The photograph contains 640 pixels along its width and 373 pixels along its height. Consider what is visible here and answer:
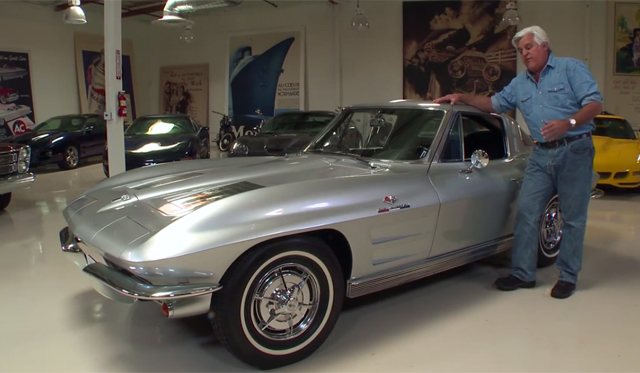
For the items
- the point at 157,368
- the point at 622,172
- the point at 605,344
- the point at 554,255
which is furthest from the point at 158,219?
the point at 622,172

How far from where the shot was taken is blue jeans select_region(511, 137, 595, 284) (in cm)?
307

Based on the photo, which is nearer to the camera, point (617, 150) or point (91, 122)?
point (617, 150)

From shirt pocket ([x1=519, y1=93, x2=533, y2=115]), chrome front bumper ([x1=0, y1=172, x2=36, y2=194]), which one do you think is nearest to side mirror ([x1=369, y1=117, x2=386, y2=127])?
shirt pocket ([x1=519, y1=93, x2=533, y2=115])

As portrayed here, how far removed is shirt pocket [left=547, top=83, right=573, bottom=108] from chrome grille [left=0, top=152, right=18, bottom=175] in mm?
5529

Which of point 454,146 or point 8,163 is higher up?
point 454,146

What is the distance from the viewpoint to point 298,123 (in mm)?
8461

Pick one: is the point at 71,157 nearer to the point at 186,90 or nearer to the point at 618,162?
the point at 186,90

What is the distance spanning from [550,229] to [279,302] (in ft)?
7.80

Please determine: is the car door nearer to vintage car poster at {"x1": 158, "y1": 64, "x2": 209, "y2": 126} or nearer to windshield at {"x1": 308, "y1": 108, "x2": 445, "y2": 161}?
windshield at {"x1": 308, "y1": 108, "x2": 445, "y2": 161}

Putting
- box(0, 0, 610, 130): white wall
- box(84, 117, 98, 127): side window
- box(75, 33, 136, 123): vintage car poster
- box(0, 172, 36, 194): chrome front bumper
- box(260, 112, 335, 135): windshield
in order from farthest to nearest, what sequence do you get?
1. box(75, 33, 136, 123): vintage car poster
2. box(0, 0, 610, 130): white wall
3. box(84, 117, 98, 127): side window
4. box(260, 112, 335, 135): windshield
5. box(0, 172, 36, 194): chrome front bumper

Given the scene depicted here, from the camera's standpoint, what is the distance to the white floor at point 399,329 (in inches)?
93.0

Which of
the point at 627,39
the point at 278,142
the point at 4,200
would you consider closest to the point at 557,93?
the point at 278,142

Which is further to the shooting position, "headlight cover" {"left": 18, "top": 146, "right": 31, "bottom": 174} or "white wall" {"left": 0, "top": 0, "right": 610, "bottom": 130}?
"white wall" {"left": 0, "top": 0, "right": 610, "bottom": 130}

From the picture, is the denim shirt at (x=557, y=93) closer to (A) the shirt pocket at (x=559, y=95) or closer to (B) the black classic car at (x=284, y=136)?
(A) the shirt pocket at (x=559, y=95)
